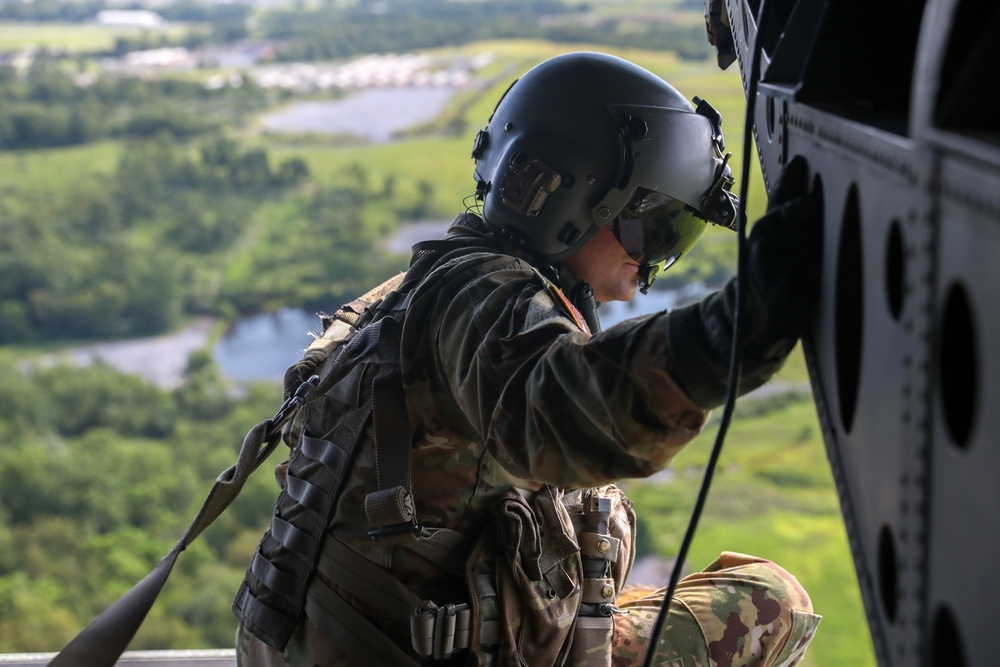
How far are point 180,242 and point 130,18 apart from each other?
11.5 m

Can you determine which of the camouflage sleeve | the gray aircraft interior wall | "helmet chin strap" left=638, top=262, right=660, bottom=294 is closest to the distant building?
"helmet chin strap" left=638, top=262, right=660, bottom=294

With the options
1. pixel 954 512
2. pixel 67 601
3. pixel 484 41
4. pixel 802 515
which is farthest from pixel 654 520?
pixel 954 512

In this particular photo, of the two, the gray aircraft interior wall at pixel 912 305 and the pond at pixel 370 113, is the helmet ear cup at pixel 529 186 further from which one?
the pond at pixel 370 113

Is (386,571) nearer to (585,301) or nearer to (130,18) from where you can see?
(585,301)

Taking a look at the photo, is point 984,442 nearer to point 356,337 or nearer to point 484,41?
point 356,337

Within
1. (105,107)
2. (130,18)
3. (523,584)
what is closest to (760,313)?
(523,584)

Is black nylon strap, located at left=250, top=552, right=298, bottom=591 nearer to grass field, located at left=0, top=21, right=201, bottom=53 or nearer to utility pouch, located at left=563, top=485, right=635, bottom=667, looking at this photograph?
utility pouch, located at left=563, top=485, right=635, bottom=667

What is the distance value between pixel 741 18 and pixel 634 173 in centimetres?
40

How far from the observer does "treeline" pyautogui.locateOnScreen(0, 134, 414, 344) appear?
1335 inches

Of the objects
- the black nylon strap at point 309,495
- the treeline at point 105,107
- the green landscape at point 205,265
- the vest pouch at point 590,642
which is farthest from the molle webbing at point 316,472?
the treeline at point 105,107

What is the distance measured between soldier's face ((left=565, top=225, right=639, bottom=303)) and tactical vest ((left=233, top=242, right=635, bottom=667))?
37cm

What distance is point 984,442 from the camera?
0.99m

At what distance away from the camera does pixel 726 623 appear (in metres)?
2.70

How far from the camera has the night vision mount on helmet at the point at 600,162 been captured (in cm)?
238
